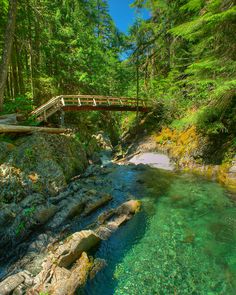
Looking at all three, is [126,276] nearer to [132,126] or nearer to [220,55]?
[220,55]

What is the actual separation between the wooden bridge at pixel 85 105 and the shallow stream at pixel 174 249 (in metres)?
8.12

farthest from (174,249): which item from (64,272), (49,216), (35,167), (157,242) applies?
(35,167)

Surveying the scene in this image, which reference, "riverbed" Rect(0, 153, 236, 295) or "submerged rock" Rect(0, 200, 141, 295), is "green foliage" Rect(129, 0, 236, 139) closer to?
"riverbed" Rect(0, 153, 236, 295)

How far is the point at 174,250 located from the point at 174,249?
0.05 meters

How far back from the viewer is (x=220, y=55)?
10719 millimetres

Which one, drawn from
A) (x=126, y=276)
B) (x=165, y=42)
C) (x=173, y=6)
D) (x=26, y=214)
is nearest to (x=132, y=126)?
(x=165, y=42)

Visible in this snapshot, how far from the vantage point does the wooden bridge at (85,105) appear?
560 inches

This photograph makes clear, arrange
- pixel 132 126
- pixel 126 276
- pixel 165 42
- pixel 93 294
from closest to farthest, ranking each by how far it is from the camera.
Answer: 1. pixel 93 294
2. pixel 126 276
3. pixel 165 42
4. pixel 132 126

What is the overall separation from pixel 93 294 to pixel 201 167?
33.2 ft

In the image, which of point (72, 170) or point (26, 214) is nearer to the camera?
point (26, 214)

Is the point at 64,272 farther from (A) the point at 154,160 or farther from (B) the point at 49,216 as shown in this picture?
(A) the point at 154,160

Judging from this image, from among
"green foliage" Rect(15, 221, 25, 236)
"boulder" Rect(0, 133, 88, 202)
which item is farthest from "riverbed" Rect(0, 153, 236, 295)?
"boulder" Rect(0, 133, 88, 202)

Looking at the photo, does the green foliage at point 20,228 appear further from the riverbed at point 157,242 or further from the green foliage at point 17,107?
the green foliage at point 17,107

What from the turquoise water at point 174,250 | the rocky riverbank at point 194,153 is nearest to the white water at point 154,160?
the rocky riverbank at point 194,153
